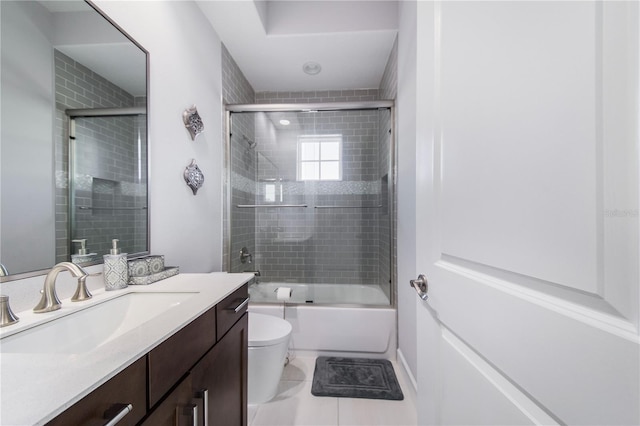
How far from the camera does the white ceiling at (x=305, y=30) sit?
5.97 feet

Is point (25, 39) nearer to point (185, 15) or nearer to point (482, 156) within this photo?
point (185, 15)

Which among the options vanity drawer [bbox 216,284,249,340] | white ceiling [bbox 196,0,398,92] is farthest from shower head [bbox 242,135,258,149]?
vanity drawer [bbox 216,284,249,340]

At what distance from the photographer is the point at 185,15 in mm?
1530

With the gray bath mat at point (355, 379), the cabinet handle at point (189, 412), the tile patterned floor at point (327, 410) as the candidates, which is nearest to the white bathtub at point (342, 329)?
the gray bath mat at point (355, 379)

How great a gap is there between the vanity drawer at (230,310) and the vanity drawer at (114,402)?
1.15 ft

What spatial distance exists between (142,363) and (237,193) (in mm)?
1882

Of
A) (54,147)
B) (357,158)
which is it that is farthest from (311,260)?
(54,147)

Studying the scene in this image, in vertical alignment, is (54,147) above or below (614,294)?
above

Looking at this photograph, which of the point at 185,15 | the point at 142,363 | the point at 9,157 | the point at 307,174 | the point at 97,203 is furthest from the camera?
the point at 307,174

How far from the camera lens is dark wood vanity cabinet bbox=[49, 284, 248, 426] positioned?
0.46 metres

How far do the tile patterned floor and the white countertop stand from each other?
1124 millimetres

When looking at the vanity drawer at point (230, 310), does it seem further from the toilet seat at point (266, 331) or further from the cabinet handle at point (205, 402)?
the toilet seat at point (266, 331)

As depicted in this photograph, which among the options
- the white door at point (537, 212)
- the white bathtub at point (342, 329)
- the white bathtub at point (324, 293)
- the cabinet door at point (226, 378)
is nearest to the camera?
the white door at point (537, 212)

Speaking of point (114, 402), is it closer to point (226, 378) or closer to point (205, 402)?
point (205, 402)
